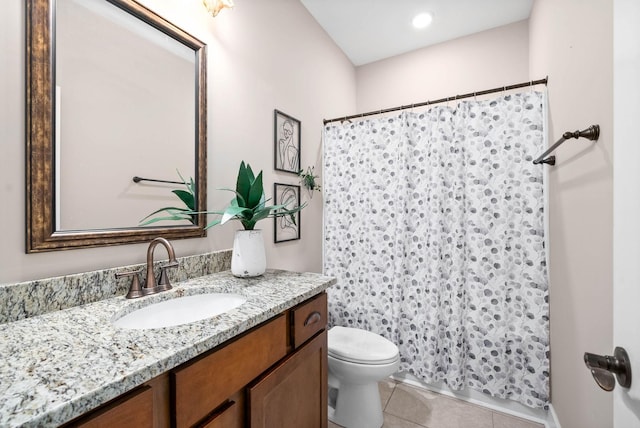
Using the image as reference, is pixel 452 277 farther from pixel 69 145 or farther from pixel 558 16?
pixel 69 145

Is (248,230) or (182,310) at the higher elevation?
(248,230)

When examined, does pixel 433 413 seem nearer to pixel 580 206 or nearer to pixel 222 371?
pixel 580 206

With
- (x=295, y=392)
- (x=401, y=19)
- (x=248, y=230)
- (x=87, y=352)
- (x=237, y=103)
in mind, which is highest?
(x=401, y=19)

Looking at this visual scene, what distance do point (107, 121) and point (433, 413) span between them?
7.33 feet

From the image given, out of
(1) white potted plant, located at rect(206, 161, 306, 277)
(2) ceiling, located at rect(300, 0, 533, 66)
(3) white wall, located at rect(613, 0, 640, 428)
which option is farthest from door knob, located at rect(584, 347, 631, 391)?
(2) ceiling, located at rect(300, 0, 533, 66)

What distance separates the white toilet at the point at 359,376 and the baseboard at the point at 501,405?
53 cm

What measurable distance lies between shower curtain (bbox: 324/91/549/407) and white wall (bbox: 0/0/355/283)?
410mm

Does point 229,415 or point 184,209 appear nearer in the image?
point 229,415

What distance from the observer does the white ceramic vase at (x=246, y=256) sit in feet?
4.16

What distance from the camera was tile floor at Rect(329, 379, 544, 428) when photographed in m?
1.60

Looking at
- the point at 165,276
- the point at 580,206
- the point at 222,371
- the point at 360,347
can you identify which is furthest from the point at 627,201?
the point at 360,347

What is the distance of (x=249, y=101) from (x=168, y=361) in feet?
4.70

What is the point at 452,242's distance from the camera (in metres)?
1.79

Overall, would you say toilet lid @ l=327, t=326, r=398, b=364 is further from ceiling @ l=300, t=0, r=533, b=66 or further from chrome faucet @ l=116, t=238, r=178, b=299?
ceiling @ l=300, t=0, r=533, b=66
